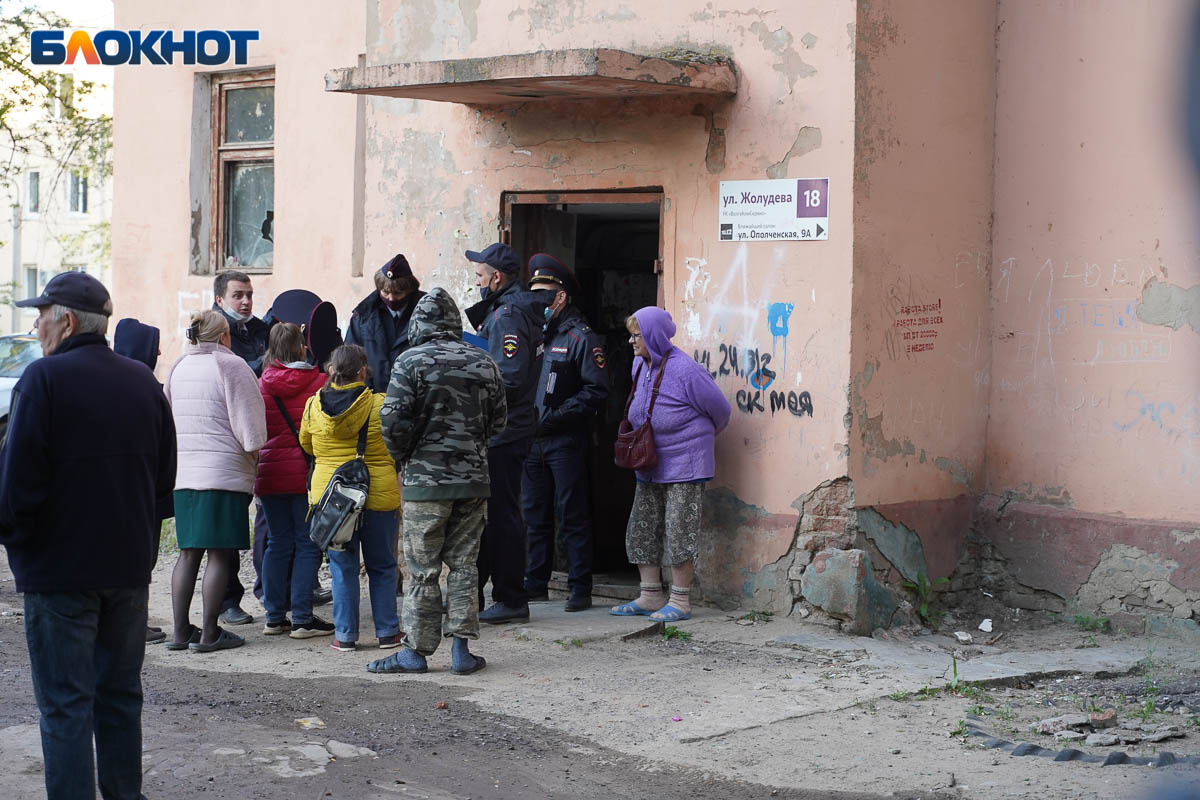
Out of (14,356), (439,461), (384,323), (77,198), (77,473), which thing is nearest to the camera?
(77,473)

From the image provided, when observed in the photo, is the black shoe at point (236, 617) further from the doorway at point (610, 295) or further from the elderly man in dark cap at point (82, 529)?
the elderly man in dark cap at point (82, 529)

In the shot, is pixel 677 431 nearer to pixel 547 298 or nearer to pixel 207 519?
pixel 547 298

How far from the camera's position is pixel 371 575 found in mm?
6316

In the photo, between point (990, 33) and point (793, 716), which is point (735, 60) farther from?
point (793, 716)

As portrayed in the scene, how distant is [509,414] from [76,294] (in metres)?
3.27

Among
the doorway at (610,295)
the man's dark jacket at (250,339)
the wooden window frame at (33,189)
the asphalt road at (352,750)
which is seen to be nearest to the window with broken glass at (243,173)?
the doorway at (610,295)

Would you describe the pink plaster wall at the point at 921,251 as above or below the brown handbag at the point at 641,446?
above

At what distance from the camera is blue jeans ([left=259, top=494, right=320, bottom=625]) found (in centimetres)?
653

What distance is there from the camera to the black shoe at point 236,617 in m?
6.98

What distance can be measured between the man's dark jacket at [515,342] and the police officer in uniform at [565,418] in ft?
0.84

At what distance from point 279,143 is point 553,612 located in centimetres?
520

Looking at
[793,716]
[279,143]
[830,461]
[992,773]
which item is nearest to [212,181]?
[279,143]

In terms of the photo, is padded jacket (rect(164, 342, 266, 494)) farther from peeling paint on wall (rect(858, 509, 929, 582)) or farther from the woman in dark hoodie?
peeling paint on wall (rect(858, 509, 929, 582))

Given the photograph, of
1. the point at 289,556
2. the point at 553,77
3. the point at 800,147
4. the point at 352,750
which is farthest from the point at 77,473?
the point at 800,147
